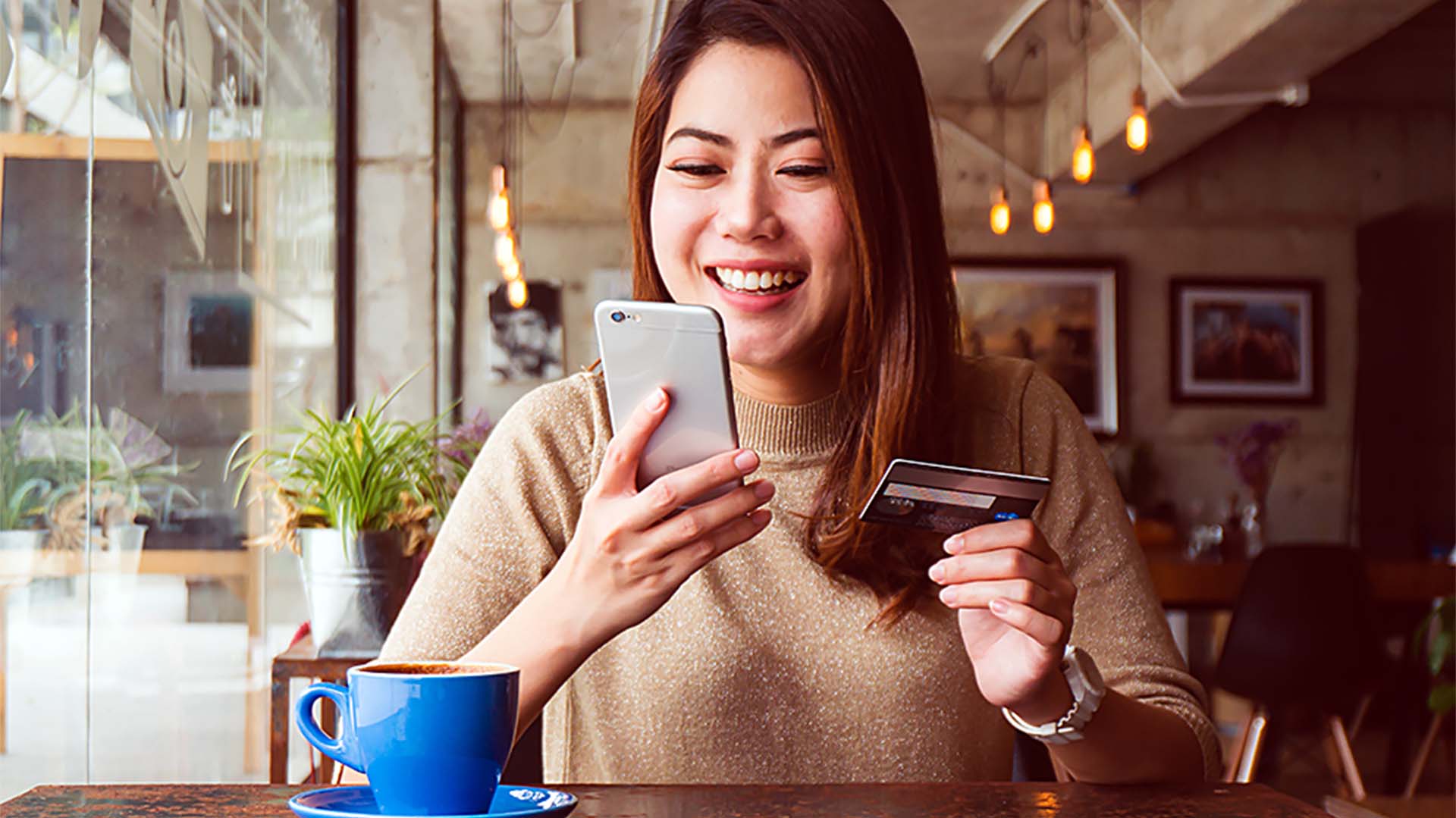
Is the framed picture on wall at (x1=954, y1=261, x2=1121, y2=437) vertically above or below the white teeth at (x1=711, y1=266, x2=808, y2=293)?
above

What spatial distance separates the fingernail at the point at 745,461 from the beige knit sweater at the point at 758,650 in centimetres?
30

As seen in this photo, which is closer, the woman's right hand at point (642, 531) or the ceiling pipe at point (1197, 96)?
the woman's right hand at point (642, 531)

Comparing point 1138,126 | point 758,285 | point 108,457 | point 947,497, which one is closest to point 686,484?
point 947,497

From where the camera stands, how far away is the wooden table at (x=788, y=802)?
2.64 ft

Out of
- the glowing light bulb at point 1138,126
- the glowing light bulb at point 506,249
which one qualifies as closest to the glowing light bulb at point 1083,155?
the glowing light bulb at point 1138,126

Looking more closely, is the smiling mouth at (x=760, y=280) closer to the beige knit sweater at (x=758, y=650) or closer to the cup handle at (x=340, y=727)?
the beige knit sweater at (x=758, y=650)

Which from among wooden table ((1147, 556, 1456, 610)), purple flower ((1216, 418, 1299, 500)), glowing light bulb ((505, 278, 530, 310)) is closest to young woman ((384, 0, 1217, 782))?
wooden table ((1147, 556, 1456, 610))

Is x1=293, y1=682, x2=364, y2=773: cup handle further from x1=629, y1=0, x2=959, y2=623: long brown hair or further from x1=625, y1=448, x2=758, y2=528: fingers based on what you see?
x1=629, y1=0, x2=959, y2=623: long brown hair

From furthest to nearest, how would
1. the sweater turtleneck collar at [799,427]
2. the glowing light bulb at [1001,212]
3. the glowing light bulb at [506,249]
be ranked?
the glowing light bulb at [1001,212]
the glowing light bulb at [506,249]
the sweater turtleneck collar at [799,427]

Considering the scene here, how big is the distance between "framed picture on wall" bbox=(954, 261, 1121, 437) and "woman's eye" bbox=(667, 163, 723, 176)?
6634 mm

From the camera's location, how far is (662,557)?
1.01m

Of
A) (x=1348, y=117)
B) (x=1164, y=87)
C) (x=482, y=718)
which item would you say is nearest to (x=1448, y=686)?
(x=1164, y=87)

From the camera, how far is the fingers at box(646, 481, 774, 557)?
3.25 feet

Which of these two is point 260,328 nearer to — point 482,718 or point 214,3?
point 214,3
